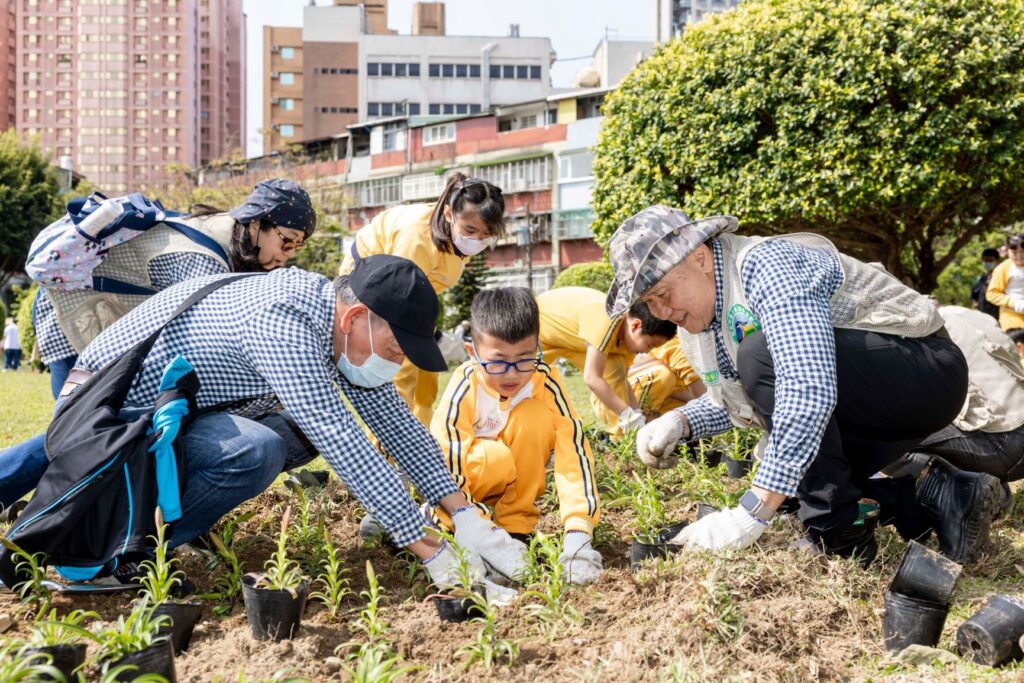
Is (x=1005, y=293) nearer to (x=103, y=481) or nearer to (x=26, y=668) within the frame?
(x=103, y=481)

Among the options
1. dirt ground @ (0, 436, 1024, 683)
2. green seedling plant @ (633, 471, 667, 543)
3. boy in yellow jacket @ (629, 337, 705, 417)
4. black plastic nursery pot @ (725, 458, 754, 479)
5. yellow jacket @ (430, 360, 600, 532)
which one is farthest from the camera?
boy in yellow jacket @ (629, 337, 705, 417)

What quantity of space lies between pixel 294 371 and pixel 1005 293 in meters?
8.14

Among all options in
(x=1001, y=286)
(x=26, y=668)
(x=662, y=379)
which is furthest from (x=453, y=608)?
(x=1001, y=286)

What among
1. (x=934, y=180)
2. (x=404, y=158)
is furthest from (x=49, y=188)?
(x=934, y=180)

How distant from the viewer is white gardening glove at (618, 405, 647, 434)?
5199mm

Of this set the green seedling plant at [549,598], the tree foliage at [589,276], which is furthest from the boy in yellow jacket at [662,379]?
the tree foliage at [589,276]

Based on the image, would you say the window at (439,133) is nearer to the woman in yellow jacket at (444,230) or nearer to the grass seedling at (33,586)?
the woman in yellow jacket at (444,230)

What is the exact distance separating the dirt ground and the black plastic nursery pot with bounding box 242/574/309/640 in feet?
0.14

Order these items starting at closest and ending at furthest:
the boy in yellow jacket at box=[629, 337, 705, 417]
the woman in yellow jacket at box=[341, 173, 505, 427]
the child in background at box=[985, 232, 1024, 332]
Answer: the woman in yellow jacket at box=[341, 173, 505, 427] < the boy in yellow jacket at box=[629, 337, 705, 417] < the child in background at box=[985, 232, 1024, 332]

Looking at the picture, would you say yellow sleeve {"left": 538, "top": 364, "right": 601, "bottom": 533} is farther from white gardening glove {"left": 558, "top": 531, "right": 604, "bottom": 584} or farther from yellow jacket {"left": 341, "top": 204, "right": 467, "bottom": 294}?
yellow jacket {"left": 341, "top": 204, "right": 467, "bottom": 294}

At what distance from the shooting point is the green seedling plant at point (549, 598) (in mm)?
2801

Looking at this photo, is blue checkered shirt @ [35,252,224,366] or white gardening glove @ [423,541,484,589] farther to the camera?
blue checkered shirt @ [35,252,224,366]

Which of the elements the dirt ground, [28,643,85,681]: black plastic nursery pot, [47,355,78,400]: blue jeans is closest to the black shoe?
the dirt ground

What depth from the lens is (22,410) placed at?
30.6 ft
